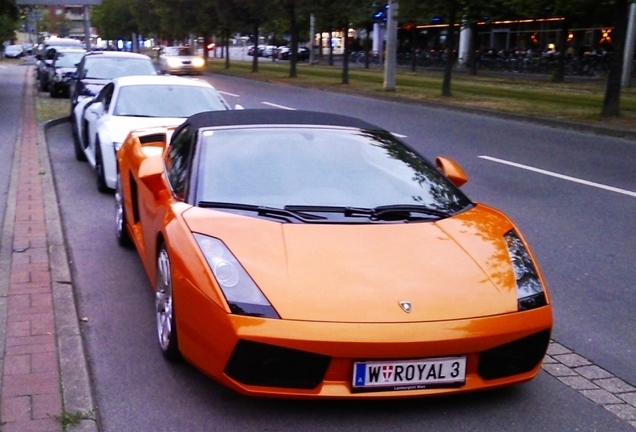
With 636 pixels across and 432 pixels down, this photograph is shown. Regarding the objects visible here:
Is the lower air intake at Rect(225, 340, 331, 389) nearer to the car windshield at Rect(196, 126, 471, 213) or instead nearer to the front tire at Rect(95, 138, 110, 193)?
the car windshield at Rect(196, 126, 471, 213)

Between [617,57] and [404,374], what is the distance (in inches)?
631

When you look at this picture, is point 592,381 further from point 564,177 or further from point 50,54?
point 50,54

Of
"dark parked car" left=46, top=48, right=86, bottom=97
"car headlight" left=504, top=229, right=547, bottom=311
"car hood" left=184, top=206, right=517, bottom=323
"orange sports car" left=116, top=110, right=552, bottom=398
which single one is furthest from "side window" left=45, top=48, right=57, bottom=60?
"car headlight" left=504, top=229, right=547, bottom=311

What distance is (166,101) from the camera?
9.95 m

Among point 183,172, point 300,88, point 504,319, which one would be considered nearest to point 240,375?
point 504,319

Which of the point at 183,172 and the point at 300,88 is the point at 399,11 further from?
the point at 183,172

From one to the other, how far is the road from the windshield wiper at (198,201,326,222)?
0.92 meters

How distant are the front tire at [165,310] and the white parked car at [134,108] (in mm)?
4514

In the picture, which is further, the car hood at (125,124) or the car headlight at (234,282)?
the car hood at (125,124)

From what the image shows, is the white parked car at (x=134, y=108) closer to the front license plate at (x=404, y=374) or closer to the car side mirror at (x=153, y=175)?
the car side mirror at (x=153, y=175)

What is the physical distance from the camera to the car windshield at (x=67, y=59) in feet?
83.1

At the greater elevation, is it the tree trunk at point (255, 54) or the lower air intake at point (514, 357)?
the lower air intake at point (514, 357)

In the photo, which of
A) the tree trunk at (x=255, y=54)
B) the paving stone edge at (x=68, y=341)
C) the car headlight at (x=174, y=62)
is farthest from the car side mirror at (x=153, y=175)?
the car headlight at (x=174, y=62)

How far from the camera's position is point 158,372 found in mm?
4348
